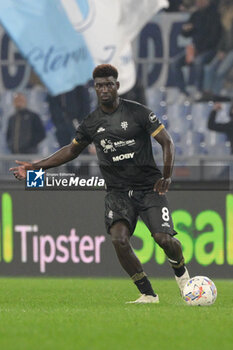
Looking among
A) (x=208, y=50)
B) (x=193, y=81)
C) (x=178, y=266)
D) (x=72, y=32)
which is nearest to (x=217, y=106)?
(x=193, y=81)

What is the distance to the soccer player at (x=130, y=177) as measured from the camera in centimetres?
818

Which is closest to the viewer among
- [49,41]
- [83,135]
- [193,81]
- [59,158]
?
[83,135]

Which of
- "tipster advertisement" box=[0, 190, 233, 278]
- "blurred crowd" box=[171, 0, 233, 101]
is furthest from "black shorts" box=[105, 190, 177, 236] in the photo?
"blurred crowd" box=[171, 0, 233, 101]

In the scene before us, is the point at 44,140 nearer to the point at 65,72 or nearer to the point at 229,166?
the point at 65,72

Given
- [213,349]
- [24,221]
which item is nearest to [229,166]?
[24,221]

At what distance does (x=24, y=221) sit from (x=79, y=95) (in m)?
3.43

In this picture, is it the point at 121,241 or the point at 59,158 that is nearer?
the point at 121,241

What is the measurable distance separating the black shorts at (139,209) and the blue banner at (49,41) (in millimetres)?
7059

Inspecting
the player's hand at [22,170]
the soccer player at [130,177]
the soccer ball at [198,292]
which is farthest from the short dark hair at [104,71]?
the soccer ball at [198,292]

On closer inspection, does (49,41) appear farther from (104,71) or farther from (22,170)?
(104,71)

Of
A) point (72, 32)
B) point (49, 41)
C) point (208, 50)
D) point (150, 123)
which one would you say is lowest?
point (150, 123)

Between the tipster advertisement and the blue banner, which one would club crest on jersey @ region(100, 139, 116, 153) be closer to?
the tipster advertisement

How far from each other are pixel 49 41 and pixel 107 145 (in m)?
7.68

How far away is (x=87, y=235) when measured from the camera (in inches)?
480
